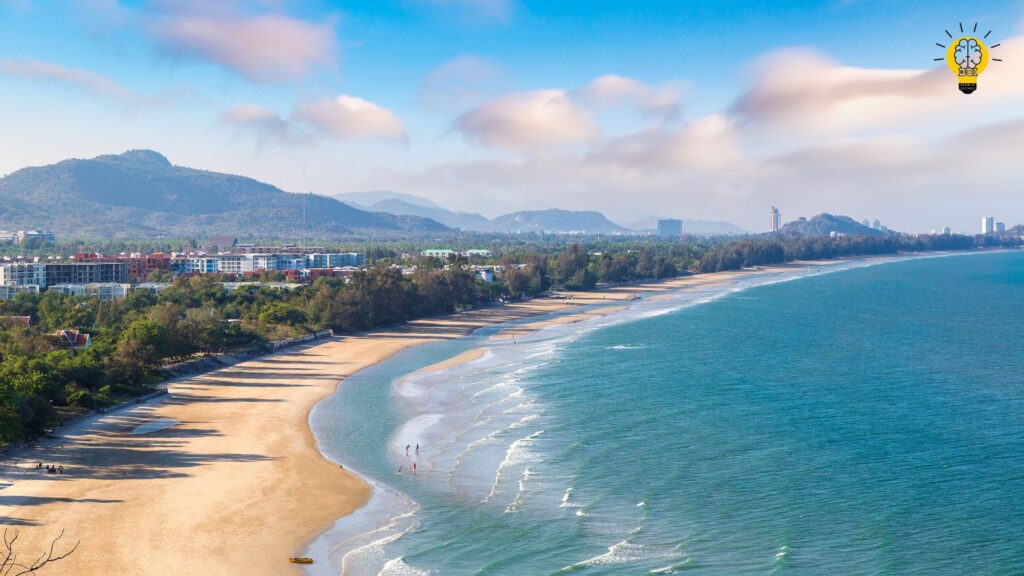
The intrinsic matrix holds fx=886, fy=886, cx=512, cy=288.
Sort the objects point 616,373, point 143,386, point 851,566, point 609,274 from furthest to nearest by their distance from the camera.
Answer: point 609,274
point 616,373
point 143,386
point 851,566

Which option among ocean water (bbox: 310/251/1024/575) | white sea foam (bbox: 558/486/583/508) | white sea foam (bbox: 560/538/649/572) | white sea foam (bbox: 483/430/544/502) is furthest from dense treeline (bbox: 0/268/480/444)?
white sea foam (bbox: 560/538/649/572)

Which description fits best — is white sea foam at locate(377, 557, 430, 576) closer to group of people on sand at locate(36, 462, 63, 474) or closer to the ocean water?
the ocean water

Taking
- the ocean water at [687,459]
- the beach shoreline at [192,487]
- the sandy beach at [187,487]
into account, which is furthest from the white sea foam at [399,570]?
the sandy beach at [187,487]

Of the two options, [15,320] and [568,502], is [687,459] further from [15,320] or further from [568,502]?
[15,320]

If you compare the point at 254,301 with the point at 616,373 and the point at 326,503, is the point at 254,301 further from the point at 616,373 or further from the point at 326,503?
the point at 326,503

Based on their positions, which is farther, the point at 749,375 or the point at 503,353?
the point at 503,353

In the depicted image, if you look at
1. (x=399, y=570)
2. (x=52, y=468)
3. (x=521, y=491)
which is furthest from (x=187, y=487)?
(x=521, y=491)

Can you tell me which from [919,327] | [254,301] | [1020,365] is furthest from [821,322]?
[254,301]
